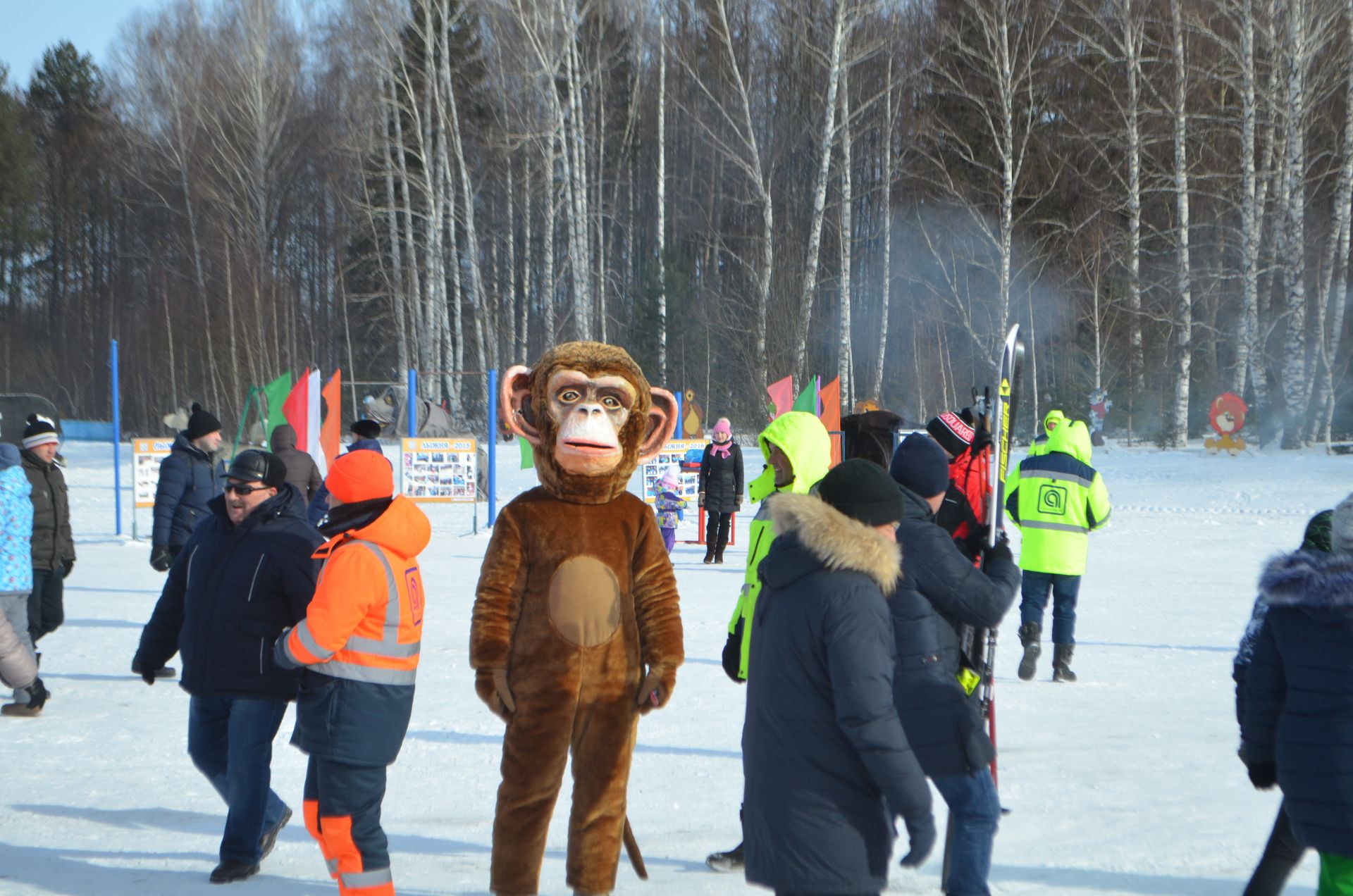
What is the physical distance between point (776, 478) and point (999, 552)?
0.82 metres

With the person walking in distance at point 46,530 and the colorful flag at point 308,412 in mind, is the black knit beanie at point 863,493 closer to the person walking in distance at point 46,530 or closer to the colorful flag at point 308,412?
the person walking in distance at point 46,530

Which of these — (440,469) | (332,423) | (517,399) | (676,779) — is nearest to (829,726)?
(517,399)

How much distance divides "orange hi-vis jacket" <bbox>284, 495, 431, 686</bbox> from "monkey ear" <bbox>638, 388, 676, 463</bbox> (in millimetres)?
849

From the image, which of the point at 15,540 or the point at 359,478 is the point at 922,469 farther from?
the point at 15,540

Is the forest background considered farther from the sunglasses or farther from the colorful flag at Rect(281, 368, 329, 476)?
the sunglasses

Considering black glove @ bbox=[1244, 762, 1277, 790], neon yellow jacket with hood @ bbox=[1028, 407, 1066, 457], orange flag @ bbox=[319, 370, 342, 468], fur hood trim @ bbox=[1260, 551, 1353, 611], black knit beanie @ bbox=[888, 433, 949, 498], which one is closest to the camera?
fur hood trim @ bbox=[1260, 551, 1353, 611]

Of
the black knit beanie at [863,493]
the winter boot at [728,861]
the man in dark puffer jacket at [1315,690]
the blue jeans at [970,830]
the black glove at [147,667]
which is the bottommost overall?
the winter boot at [728,861]

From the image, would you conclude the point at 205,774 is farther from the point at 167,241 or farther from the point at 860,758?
the point at 167,241

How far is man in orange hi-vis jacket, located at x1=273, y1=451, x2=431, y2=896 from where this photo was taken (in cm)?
353

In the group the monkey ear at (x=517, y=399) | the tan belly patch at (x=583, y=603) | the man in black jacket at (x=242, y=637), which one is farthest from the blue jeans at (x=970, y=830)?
the man in black jacket at (x=242, y=637)

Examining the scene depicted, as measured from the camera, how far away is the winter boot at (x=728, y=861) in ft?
13.8

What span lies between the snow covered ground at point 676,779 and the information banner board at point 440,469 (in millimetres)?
5995

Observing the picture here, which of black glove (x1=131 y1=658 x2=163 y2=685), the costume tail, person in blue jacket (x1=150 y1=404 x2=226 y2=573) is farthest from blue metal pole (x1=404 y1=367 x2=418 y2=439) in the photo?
the costume tail

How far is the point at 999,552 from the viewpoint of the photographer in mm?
3871
